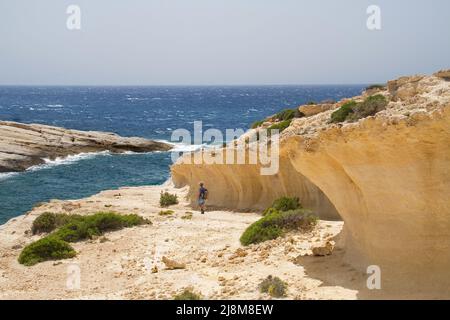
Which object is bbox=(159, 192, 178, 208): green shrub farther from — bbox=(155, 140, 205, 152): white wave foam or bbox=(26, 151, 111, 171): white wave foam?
bbox=(155, 140, 205, 152): white wave foam

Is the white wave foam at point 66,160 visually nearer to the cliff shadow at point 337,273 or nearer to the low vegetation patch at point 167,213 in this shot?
the low vegetation patch at point 167,213

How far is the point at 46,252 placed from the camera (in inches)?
605

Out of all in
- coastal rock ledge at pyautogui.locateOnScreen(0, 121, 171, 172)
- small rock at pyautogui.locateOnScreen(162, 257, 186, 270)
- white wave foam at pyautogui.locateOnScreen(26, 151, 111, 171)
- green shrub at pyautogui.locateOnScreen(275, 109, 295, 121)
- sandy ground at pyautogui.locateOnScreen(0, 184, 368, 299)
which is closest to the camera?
sandy ground at pyautogui.locateOnScreen(0, 184, 368, 299)

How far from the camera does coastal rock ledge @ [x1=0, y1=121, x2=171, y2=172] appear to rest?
43.9 meters

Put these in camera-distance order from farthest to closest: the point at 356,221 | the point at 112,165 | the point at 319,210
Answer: the point at 112,165, the point at 319,210, the point at 356,221

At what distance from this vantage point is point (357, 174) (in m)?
10.1

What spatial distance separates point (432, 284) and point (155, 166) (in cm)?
3821

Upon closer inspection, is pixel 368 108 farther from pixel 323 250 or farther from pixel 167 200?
pixel 167 200

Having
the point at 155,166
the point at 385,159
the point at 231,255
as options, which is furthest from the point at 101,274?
the point at 155,166

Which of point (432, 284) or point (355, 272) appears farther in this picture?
point (355, 272)

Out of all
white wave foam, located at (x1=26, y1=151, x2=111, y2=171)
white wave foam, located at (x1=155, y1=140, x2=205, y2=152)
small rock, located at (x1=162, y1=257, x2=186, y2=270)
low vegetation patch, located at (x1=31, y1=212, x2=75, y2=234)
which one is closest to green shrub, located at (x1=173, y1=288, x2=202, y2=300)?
small rock, located at (x1=162, y1=257, x2=186, y2=270)

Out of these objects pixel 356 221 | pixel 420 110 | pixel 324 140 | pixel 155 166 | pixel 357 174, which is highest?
pixel 420 110

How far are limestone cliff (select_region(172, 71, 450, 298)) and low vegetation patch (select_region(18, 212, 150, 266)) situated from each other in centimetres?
813
